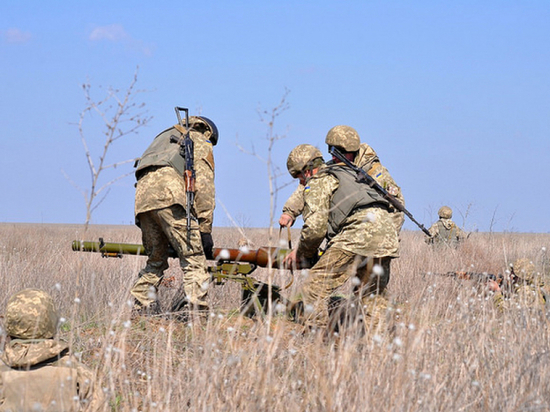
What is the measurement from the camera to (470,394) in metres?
3.61

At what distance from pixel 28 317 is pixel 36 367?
0.88ft

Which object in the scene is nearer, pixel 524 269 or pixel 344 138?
pixel 344 138

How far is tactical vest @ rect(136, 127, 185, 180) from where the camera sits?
20.7ft

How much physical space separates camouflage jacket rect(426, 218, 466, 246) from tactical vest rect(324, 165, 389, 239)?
26.8ft

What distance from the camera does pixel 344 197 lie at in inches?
230

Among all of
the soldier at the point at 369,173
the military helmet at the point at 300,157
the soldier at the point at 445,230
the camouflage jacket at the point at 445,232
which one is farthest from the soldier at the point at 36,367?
the camouflage jacket at the point at 445,232

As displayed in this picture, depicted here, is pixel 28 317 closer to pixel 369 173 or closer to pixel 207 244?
pixel 207 244

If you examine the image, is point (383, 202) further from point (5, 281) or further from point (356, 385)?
point (5, 281)

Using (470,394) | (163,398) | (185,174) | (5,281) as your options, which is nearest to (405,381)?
(470,394)

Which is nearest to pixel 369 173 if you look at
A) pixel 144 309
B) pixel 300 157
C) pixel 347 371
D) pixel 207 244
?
pixel 300 157

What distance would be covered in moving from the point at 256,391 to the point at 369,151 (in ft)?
18.4

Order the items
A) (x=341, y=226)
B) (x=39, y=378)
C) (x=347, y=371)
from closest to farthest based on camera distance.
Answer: (x=347, y=371)
(x=39, y=378)
(x=341, y=226)

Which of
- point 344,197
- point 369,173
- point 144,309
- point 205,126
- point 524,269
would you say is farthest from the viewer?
point 369,173

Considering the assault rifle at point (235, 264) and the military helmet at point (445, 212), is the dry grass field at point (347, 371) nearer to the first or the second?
the assault rifle at point (235, 264)
